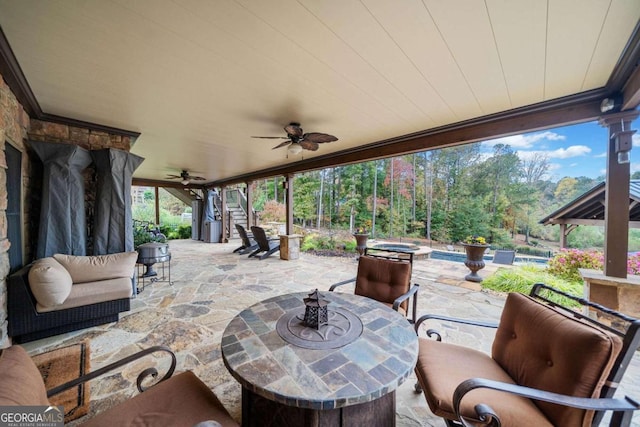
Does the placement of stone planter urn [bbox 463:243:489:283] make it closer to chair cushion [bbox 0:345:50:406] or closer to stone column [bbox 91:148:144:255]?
chair cushion [bbox 0:345:50:406]

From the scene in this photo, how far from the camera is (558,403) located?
928 millimetres

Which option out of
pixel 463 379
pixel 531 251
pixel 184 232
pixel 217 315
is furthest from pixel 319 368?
pixel 531 251

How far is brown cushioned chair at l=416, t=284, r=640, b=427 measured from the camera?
97 centimetres

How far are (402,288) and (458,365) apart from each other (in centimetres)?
94

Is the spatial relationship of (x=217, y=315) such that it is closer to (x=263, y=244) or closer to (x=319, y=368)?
(x=319, y=368)

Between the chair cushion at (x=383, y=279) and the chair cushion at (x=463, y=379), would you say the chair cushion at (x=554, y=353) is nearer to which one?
the chair cushion at (x=463, y=379)

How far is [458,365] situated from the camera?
1422 millimetres

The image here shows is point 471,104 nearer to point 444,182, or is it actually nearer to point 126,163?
point 126,163

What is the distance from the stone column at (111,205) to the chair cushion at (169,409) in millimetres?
3012

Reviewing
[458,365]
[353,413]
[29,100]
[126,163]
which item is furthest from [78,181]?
[458,365]

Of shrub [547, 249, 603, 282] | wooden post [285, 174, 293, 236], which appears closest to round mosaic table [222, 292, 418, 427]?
shrub [547, 249, 603, 282]

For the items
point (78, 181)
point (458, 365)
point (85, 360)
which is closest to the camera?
point (458, 365)

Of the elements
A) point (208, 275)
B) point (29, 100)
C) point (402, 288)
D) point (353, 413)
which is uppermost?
point (29, 100)

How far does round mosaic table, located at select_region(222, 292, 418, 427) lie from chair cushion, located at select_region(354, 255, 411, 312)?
30.5 inches
